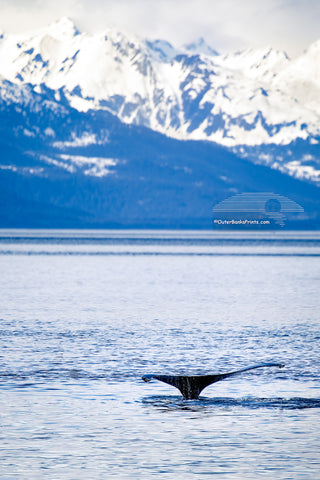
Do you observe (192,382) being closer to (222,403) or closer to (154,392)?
(222,403)

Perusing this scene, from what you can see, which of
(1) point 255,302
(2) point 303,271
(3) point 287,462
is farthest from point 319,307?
(2) point 303,271

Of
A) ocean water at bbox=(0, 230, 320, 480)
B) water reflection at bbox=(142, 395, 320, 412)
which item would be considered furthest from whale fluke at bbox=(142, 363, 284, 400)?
ocean water at bbox=(0, 230, 320, 480)

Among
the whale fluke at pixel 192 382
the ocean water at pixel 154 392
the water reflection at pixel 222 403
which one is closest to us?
the ocean water at pixel 154 392

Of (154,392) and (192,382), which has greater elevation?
(192,382)

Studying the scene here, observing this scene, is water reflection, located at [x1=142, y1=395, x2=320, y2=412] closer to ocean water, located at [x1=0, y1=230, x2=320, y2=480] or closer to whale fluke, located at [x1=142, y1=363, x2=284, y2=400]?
ocean water, located at [x1=0, y1=230, x2=320, y2=480]

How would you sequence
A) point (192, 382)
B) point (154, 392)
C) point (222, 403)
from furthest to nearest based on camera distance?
point (154, 392), point (192, 382), point (222, 403)

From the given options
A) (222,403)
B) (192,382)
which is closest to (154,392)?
(192,382)

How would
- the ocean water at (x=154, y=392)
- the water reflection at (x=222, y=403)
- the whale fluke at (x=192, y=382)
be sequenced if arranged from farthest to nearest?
the whale fluke at (x=192, y=382) → the water reflection at (x=222, y=403) → the ocean water at (x=154, y=392)

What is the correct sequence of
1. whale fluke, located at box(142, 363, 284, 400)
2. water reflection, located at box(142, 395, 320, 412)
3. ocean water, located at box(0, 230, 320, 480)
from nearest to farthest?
ocean water, located at box(0, 230, 320, 480) → water reflection, located at box(142, 395, 320, 412) → whale fluke, located at box(142, 363, 284, 400)

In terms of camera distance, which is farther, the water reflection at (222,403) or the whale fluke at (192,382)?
the whale fluke at (192,382)

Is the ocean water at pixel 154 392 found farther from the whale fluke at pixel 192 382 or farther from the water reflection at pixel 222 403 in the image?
the whale fluke at pixel 192 382

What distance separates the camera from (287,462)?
1148 inches

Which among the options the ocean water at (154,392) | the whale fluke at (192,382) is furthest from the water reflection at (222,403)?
the whale fluke at (192,382)

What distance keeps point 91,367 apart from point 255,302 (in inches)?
2086
